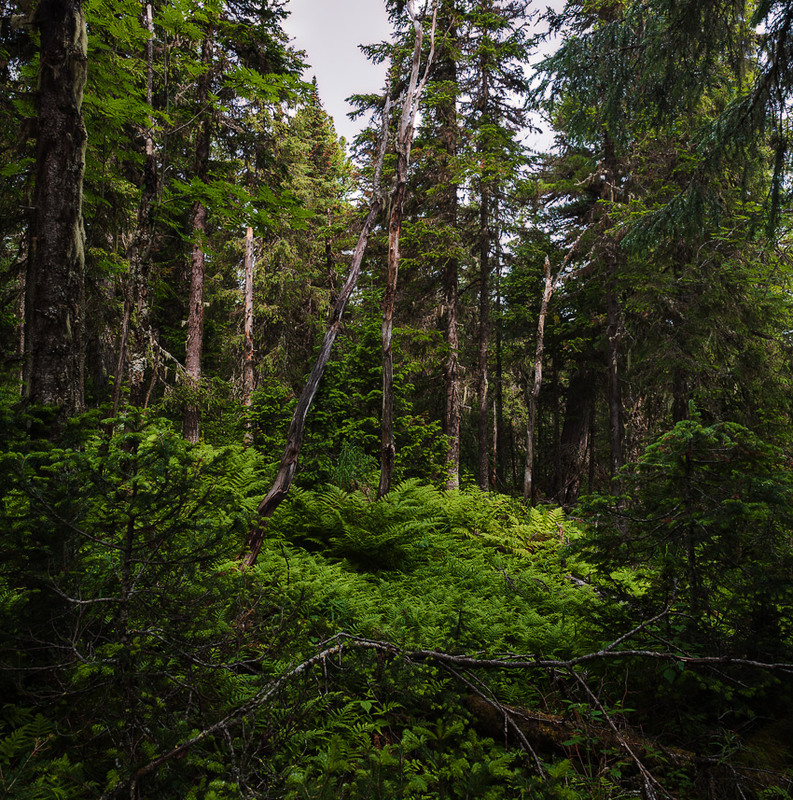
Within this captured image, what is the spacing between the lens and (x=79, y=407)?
10.9ft

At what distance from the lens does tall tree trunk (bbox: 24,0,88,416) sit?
3.15m

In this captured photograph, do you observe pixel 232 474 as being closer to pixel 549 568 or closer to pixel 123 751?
pixel 549 568

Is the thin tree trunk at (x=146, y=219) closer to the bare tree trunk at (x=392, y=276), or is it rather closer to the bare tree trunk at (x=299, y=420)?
the bare tree trunk at (x=299, y=420)

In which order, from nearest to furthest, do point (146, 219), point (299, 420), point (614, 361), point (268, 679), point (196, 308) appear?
1. point (268, 679)
2. point (146, 219)
3. point (299, 420)
4. point (196, 308)
5. point (614, 361)

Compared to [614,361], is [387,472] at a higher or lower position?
lower

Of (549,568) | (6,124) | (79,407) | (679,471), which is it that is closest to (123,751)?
(79,407)

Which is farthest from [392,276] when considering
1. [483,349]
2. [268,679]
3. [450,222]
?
[268,679]

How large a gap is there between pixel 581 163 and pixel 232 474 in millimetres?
13790

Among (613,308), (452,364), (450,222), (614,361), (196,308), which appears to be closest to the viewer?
(196,308)

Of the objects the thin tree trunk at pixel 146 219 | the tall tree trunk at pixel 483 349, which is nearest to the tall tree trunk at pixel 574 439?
the tall tree trunk at pixel 483 349

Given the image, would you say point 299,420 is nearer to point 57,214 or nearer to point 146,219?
point 146,219

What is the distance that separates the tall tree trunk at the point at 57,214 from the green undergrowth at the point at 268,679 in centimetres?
43

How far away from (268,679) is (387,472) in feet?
19.4

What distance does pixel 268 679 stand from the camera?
2.79 meters
